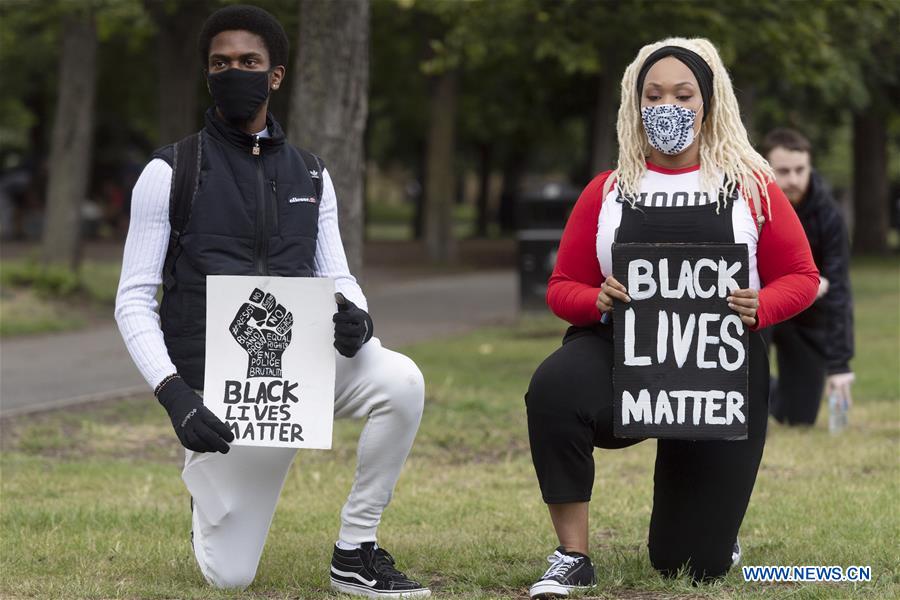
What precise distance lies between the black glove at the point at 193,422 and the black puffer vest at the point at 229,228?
0.69 ft

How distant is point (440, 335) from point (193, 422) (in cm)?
1076

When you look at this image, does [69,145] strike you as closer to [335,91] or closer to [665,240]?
[335,91]

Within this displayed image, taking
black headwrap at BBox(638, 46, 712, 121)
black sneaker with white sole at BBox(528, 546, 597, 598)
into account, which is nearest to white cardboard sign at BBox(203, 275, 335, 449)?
black sneaker with white sole at BBox(528, 546, 597, 598)

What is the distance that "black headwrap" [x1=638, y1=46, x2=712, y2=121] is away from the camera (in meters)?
4.64

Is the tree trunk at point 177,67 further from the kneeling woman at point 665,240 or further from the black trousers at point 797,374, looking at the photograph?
the kneeling woman at point 665,240

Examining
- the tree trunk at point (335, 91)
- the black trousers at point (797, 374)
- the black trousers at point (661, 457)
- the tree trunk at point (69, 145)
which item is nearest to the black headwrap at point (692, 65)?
the black trousers at point (661, 457)

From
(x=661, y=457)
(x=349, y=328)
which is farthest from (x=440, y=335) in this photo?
(x=349, y=328)

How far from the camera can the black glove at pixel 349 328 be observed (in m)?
4.59

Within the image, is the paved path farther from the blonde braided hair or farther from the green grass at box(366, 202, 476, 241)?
the green grass at box(366, 202, 476, 241)

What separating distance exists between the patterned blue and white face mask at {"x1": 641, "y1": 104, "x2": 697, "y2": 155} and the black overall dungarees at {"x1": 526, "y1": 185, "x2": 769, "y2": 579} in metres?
0.21

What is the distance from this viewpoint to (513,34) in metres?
14.6

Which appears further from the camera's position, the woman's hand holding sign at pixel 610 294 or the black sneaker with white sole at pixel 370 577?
the black sneaker with white sole at pixel 370 577

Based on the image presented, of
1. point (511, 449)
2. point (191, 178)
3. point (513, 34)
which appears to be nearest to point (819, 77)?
point (513, 34)

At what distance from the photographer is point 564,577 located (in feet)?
15.4
